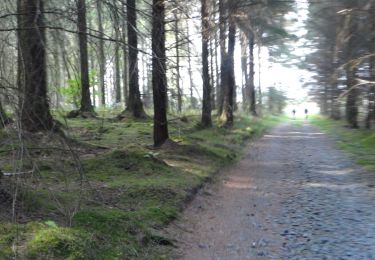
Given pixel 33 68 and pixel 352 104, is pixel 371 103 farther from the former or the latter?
pixel 33 68

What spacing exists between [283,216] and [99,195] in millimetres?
3365

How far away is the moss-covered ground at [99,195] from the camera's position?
16.3 feet

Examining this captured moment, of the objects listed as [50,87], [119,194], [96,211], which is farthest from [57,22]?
[119,194]

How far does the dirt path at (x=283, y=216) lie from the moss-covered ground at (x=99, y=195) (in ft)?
1.60

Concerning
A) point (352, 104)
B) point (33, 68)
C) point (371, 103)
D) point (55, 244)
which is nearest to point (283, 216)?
point (55, 244)

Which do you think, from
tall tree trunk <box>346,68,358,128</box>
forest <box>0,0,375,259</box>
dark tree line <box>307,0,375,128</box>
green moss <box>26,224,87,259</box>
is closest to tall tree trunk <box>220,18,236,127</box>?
dark tree line <box>307,0,375,128</box>

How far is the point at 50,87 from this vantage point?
151 inches

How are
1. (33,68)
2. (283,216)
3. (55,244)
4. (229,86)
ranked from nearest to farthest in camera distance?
(33,68)
(55,244)
(283,216)
(229,86)

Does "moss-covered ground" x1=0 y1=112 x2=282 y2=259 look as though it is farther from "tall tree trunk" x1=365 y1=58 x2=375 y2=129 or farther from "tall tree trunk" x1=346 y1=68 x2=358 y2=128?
"tall tree trunk" x1=346 y1=68 x2=358 y2=128

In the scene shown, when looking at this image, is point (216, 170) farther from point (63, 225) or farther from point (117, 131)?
point (63, 225)

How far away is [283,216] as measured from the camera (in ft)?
28.2

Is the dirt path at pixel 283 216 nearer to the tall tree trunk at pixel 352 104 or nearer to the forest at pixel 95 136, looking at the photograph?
the forest at pixel 95 136

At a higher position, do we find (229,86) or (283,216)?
(229,86)

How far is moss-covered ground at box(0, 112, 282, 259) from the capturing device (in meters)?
4.97
